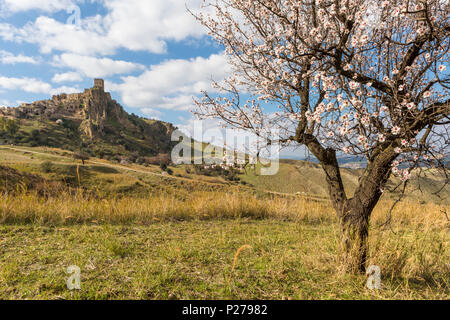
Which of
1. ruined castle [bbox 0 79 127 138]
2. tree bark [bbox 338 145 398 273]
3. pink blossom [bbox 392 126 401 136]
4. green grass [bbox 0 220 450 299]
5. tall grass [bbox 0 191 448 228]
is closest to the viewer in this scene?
green grass [bbox 0 220 450 299]

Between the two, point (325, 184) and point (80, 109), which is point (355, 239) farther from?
point (80, 109)

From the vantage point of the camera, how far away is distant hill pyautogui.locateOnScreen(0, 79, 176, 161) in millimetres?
74250

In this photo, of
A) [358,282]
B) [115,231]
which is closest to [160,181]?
[115,231]

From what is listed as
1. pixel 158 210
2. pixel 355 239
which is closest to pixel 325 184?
pixel 355 239

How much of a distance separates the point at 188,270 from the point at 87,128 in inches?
4199

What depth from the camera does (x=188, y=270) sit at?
3.10 metres

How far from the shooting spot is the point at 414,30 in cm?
344

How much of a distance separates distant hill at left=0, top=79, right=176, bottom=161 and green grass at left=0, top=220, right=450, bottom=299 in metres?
76.6

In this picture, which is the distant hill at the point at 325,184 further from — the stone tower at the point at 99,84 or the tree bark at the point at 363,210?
the stone tower at the point at 99,84

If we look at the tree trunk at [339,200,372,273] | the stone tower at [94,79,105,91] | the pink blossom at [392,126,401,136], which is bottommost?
the tree trunk at [339,200,372,273]

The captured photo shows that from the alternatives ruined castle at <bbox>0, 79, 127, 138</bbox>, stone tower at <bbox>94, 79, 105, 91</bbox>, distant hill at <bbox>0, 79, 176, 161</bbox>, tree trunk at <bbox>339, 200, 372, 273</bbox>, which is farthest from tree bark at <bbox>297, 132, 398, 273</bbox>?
stone tower at <bbox>94, 79, 105, 91</bbox>

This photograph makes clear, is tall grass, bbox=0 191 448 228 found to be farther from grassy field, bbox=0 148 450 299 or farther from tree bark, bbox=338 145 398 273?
tree bark, bbox=338 145 398 273

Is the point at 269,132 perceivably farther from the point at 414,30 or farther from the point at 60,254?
the point at 60,254

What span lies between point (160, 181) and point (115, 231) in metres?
37.7
